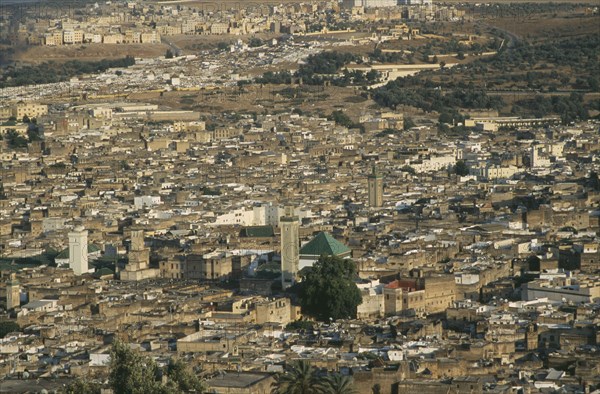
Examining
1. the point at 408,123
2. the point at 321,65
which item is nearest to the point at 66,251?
the point at 408,123

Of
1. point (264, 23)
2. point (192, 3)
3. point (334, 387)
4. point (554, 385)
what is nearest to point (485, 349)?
point (554, 385)

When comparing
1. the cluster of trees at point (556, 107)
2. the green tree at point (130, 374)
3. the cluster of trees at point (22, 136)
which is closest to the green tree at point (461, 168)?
the cluster of trees at point (556, 107)

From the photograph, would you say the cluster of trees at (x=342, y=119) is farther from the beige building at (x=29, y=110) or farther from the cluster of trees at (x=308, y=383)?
the cluster of trees at (x=308, y=383)

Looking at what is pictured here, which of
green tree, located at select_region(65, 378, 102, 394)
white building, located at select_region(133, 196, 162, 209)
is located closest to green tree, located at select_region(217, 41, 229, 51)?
white building, located at select_region(133, 196, 162, 209)

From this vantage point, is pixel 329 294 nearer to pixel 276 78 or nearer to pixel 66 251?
pixel 66 251

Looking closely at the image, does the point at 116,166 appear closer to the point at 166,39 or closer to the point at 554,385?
the point at 554,385
